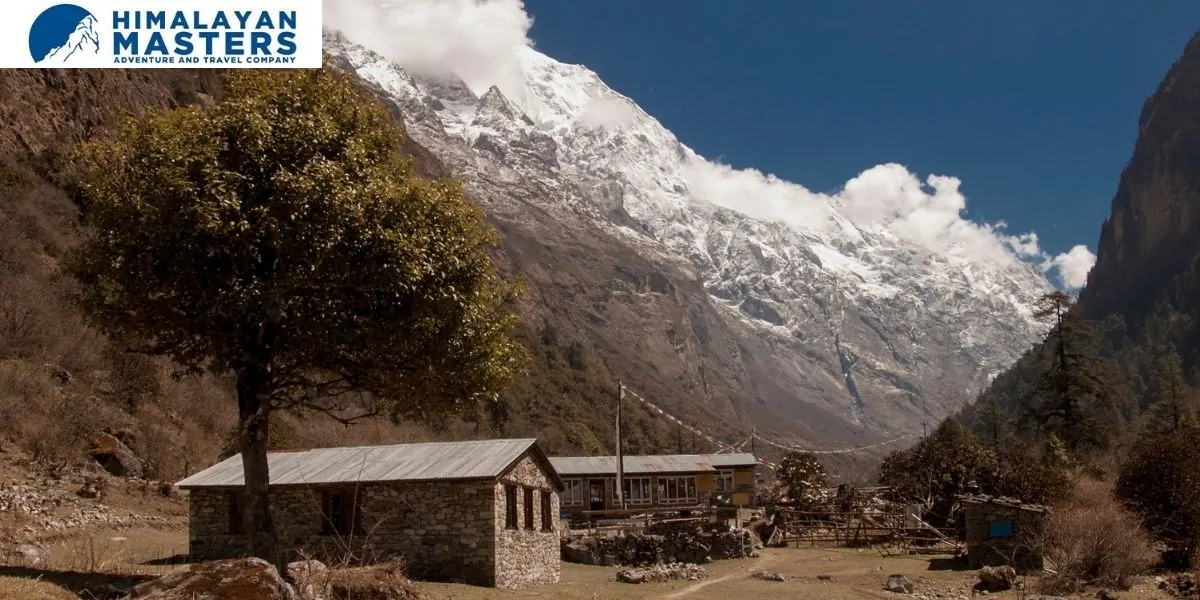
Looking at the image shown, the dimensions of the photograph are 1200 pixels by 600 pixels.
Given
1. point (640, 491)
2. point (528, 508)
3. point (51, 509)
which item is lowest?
point (640, 491)

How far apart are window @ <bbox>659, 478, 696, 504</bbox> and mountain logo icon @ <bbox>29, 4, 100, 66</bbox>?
52.5 m

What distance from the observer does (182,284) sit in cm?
1708

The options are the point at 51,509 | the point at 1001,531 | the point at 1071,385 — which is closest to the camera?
the point at 51,509

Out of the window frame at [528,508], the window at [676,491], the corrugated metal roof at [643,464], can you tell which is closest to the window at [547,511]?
the window frame at [528,508]

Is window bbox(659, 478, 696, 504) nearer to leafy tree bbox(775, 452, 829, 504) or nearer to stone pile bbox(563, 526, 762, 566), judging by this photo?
leafy tree bbox(775, 452, 829, 504)

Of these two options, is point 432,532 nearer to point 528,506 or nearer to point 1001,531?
point 528,506

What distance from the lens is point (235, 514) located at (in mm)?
30031

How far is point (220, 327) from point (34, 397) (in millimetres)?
26067

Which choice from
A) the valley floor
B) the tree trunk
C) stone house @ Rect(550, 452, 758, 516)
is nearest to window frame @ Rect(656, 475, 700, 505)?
stone house @ Rect(550, 452, 758, 516)

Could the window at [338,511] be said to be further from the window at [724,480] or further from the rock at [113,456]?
the window at [724,480]

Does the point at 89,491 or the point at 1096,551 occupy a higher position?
the point at 89,491

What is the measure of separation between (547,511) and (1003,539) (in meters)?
18.0

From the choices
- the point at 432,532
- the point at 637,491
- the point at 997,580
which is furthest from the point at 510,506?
the point at 637,491

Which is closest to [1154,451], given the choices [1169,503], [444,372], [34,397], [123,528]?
[1169,503]
